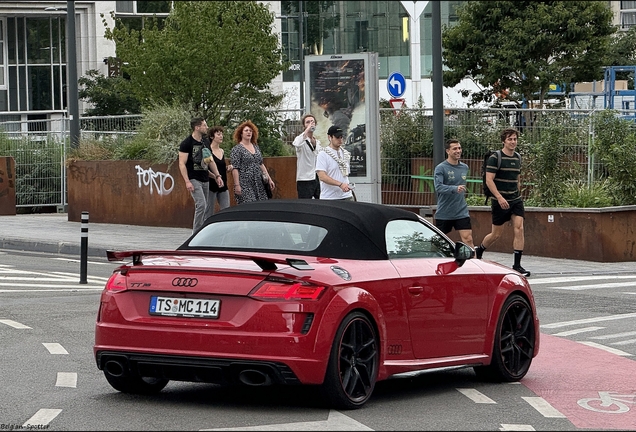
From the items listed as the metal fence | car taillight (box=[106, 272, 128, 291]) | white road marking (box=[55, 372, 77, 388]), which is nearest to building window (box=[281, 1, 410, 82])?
the metal fence

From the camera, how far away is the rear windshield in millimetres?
8492

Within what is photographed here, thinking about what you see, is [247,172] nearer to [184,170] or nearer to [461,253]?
[184,170]

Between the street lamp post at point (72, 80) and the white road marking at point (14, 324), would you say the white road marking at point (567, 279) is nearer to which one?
the white road marking at point (14, 324)

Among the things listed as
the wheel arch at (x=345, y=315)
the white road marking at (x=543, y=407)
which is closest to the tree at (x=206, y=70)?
the white road marking at (x=543, y=407)

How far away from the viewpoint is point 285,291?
7.70 m

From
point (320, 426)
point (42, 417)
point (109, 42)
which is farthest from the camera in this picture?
point (109, 42)

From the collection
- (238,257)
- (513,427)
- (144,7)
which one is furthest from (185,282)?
(144,7)

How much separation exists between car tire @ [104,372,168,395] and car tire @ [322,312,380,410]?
1.34 metres

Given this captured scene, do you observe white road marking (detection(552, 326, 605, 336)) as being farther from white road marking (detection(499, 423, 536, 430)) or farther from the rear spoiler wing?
the rear spoiler wing

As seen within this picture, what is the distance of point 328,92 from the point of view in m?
21.1

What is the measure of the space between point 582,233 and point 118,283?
41.6ft

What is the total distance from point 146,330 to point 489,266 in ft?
9.11

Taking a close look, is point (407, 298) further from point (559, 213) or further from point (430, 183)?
point (430, 183)

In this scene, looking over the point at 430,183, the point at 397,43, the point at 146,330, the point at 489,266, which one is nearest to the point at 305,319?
the point at 146,330
